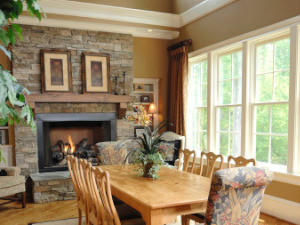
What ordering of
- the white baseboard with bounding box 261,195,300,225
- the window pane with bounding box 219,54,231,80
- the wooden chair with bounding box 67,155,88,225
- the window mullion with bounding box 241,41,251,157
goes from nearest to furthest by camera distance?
the wooden chair with bounding box 67,155,88,225, the white baseboard with bounding box 261,195,300,225, the window mullion with bounding box 241,41,251,157, the window pane with bounding box 219,54,231,80

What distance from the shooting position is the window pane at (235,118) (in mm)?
4754

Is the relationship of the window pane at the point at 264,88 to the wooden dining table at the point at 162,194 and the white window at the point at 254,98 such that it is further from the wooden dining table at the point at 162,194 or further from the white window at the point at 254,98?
the wooden dining table at the point at 162,194

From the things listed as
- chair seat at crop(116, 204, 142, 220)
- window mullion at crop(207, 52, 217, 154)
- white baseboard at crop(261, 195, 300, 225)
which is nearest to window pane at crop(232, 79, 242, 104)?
window mullion at crop(207, 52, 217, 154)

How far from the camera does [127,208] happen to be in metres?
2.68

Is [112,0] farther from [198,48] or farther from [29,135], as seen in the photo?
[29,135]

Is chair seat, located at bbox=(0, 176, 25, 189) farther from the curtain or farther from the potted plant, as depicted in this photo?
the potted plant

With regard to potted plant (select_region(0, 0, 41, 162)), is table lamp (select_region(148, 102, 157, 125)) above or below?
below

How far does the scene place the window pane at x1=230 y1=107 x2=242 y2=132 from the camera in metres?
4.75

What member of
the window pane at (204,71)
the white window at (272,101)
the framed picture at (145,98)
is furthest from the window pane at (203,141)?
the framed picture at (145,98)

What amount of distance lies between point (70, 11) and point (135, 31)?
4.43ft

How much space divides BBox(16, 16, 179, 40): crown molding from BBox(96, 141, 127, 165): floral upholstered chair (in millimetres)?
2463

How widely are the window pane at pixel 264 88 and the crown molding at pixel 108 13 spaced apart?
2.53 metres

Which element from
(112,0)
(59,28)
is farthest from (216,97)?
(59,28)

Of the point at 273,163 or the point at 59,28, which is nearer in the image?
the point at 273,163
